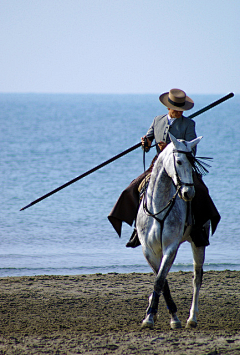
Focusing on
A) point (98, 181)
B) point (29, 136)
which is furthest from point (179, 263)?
point (29, 136)

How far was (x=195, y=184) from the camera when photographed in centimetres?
737

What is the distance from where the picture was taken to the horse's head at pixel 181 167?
6102 millimetres

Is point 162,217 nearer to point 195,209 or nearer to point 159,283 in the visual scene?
point 195,209

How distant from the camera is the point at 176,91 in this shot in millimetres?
7676

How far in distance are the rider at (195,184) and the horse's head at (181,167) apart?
2.76 feet

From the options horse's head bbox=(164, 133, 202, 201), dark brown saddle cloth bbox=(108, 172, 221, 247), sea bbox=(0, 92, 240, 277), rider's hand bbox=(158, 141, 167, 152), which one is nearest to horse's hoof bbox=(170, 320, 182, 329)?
dark brown saddle cloth bbox=(108, 172, 221, 247)

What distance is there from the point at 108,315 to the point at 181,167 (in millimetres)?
3036

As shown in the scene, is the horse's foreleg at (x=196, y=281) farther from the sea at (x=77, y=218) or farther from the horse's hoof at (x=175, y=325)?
the sea at (x=77, y=218)

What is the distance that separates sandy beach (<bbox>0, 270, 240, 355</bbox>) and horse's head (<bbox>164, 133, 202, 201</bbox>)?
181cm

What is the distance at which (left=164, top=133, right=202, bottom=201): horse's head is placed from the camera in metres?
6.10

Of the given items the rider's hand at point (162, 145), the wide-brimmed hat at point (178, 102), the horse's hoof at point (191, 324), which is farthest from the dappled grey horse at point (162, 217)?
the wide-brimmed hat at point (178, 102)

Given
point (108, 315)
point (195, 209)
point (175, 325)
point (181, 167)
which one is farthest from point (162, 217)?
point (108, 315)

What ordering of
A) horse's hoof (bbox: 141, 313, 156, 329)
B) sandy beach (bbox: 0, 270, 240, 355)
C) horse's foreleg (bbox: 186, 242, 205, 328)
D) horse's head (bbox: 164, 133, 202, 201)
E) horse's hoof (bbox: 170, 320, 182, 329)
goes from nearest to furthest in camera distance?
horse's head (bbox: 164, 133, 202, 201) < sandy beach (bbox: 0, 270, 240, 355) < horse's hoof (bbox: 141, 313, 156, 329) < horse's hoof (bbox: 170, 320, 182, 329) < horse's foreleg (bbox: 186, 242, 205, 328)

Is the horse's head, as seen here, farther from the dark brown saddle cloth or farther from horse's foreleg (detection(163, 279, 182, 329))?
horse's foreleg (detection(163, 279, 182, 329))
